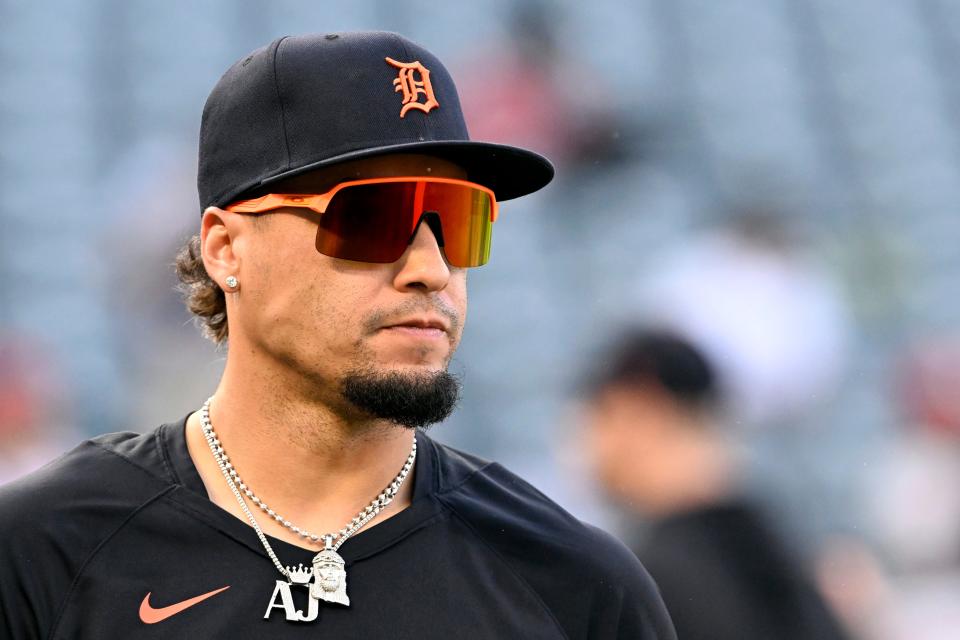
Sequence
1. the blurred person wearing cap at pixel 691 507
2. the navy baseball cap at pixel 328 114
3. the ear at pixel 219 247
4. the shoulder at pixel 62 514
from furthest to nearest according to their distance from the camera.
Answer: the blurred person wearing cap at pixel 691 507 → the ear at pixel 219 247 → the navy baseball cap at pixel 328 114 → the shoulder at pixel 62 514

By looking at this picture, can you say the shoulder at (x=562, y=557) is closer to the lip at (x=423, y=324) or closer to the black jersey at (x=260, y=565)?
the black jersey at (x=260, y=565)

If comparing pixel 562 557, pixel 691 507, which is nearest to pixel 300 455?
pixel 562 557

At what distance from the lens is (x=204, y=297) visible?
2.50m

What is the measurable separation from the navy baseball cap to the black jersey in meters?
0.47

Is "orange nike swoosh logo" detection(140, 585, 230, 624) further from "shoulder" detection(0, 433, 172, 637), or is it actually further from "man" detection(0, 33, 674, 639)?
"shoulder" detection(0, 433, 172, 637)

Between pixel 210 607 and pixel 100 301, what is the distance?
6449 millimetres

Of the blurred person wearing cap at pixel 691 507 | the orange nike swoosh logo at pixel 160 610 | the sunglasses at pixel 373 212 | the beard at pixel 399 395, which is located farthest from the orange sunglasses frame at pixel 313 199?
the blurred person wearing cap at pixel 691 507

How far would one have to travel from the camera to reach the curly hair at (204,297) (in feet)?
8.16

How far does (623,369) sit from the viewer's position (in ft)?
11.3

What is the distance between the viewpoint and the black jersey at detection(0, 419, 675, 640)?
193cm

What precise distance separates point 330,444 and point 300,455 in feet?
0.17

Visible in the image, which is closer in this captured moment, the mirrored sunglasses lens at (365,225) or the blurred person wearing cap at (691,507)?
the mirrored sunglasses lens at (365,225)

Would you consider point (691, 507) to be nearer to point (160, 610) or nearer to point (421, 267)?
point (421, 267)

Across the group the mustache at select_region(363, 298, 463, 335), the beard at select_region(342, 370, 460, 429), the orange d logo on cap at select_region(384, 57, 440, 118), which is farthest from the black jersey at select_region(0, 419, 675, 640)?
the orange d logo on cap at select_region(384, 57, 440, 118)
